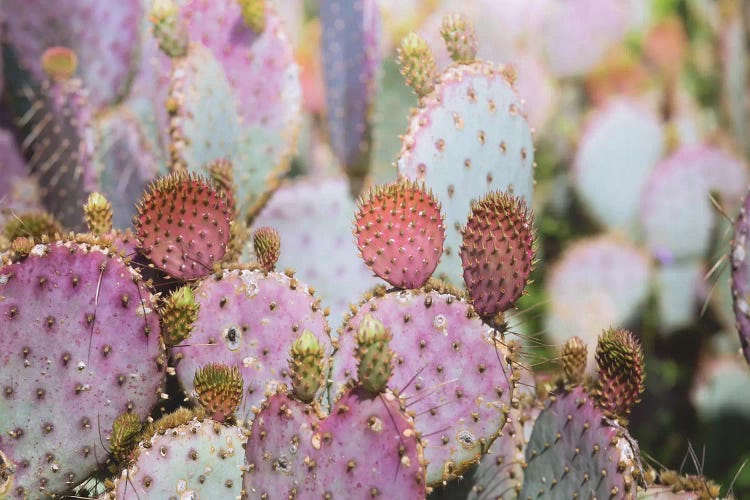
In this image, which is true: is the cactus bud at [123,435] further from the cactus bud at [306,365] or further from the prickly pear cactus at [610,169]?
the prickly pear cactus at [610,169]

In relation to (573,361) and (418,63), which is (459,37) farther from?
(573,361)

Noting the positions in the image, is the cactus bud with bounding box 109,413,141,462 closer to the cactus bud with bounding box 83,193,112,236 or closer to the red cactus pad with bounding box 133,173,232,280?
the red cactus pad with bounding box 133,173,232,280

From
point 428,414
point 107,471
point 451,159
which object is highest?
point 451,159

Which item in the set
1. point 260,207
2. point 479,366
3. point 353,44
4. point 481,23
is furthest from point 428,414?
point 481,23

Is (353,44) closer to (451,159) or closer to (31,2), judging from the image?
(31,2)

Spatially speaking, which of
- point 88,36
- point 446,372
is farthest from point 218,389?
point 88,36

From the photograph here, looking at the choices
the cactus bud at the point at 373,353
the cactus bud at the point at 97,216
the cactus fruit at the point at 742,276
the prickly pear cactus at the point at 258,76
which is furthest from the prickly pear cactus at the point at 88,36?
the cactus bud at the point at 373,353
